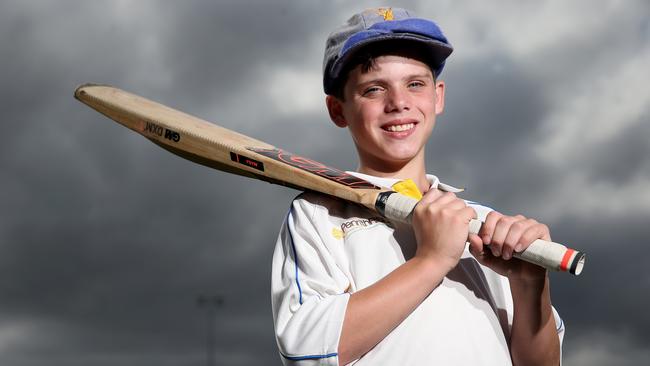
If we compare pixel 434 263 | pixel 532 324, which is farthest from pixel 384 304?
pixel 532 324

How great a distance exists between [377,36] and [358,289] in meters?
0.89

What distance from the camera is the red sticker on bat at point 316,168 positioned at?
A: 2816mm

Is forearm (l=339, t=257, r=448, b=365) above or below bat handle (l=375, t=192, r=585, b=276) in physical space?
below

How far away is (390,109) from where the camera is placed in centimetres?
283

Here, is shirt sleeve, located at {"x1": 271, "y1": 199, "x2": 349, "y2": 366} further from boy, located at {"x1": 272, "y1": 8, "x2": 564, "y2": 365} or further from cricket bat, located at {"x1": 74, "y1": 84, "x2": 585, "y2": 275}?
cricket bat, located at {"x1": 74, "y1": 84, "x2": 585, "y2": 275}

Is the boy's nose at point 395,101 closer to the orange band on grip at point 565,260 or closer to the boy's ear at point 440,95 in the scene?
the boy's ear at point 440,95

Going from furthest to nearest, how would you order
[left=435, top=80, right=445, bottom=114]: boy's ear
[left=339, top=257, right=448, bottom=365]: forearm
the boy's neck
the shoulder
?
[left=435, top=80, right=445, bottom=114]: boy's ear < the boy's neck < the shoulder < [left=339, top=257, right=448, bottom=365]: forearm

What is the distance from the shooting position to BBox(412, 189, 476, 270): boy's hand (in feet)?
7.91

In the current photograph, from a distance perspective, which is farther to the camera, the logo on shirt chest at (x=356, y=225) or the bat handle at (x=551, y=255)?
the logo on shirt chest at (x=356, y=225)

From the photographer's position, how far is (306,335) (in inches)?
94.4

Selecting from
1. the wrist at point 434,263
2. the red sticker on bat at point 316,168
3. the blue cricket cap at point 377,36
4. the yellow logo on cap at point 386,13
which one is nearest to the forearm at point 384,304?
the wrist at point 434,263

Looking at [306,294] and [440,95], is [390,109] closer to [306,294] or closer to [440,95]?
[440,95]

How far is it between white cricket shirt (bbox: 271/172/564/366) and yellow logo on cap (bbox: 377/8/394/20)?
0.61 m

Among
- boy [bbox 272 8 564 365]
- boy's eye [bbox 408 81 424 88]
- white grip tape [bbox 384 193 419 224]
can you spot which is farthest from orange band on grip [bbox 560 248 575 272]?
boy's eye [bbox 408 81 424 88]
